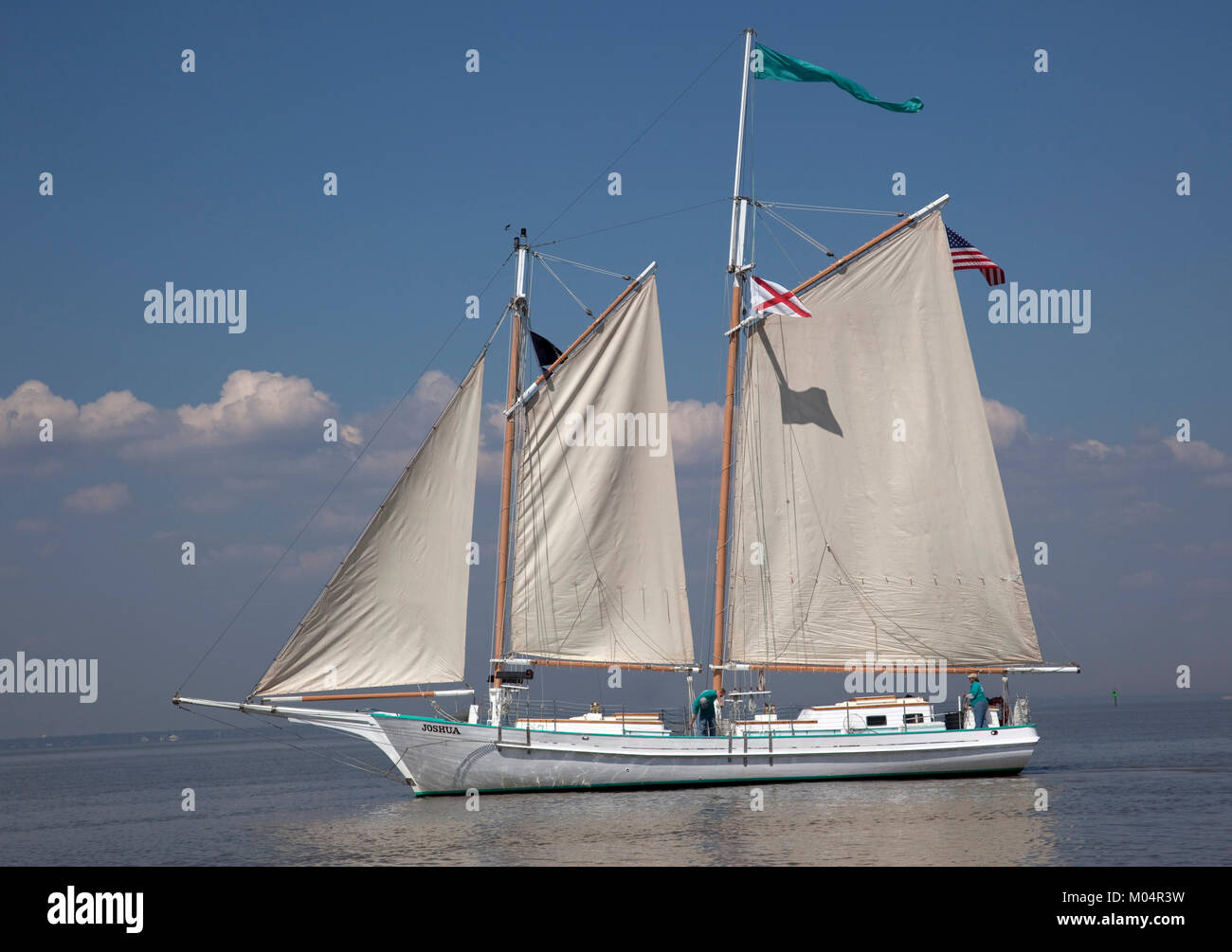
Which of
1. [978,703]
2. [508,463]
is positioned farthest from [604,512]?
[978,703]

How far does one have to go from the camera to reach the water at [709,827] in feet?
110

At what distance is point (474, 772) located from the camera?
47.1 meters

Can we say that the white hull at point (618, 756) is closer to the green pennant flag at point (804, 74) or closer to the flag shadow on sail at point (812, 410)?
the flag shadow on sail at point (812, 410)

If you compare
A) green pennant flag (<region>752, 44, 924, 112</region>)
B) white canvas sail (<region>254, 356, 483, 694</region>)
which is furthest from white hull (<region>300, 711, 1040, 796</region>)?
green pennant flag (<region>752, 44, 924, 112</region>)

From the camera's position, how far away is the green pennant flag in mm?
53719

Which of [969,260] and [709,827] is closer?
[709,827]

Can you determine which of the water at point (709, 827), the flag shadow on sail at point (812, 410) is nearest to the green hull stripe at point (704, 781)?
the water at point (709, 827)

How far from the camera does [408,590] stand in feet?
152

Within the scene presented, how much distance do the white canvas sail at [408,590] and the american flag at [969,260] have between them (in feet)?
71.0

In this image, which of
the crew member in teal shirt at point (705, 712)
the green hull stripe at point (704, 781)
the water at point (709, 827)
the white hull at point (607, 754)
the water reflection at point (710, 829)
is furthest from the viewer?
the crew member in teal shirt at point (705, 712)

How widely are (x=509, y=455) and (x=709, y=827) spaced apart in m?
18.4

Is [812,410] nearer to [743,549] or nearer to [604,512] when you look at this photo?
[743,549]
